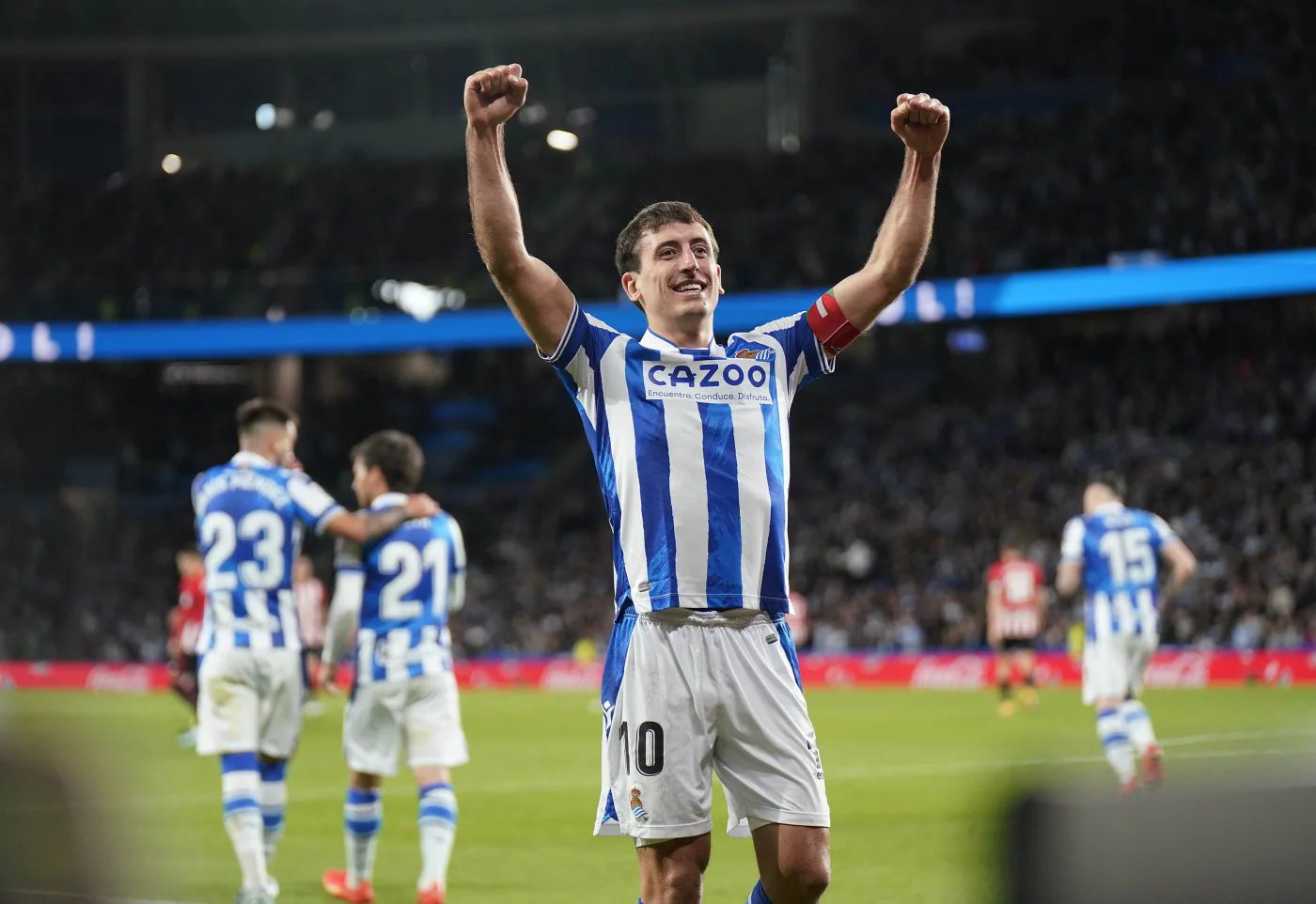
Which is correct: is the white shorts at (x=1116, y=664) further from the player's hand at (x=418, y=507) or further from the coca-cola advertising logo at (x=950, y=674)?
the coca-cola advertising logo at (x=950, y=674)

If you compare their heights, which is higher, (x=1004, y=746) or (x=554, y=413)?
(x=554, y=413)

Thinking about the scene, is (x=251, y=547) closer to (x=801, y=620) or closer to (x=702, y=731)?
(x=702, y=731)

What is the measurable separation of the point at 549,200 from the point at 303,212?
554 centimetres

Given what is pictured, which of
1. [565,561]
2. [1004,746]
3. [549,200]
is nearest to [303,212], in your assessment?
[549,200]

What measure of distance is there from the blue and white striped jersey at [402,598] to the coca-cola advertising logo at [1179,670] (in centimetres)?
1597

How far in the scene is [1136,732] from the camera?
984cm

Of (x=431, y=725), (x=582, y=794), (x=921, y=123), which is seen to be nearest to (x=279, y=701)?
(x=431, y=725)

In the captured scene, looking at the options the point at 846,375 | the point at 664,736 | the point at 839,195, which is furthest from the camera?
the point at 846,375

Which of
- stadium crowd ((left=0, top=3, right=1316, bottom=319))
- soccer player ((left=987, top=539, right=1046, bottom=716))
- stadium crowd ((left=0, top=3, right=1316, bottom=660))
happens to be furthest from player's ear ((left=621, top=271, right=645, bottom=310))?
stadium crowd ((left=0, top=3, right=1316, bottom=319))

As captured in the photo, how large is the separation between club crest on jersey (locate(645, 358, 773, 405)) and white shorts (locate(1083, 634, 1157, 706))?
6.91m

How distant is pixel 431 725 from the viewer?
711 centimetres

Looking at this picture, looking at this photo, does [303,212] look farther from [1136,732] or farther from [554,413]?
[1136,732]

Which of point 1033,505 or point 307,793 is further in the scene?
point 1033,505

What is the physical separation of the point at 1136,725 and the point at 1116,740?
21cm
